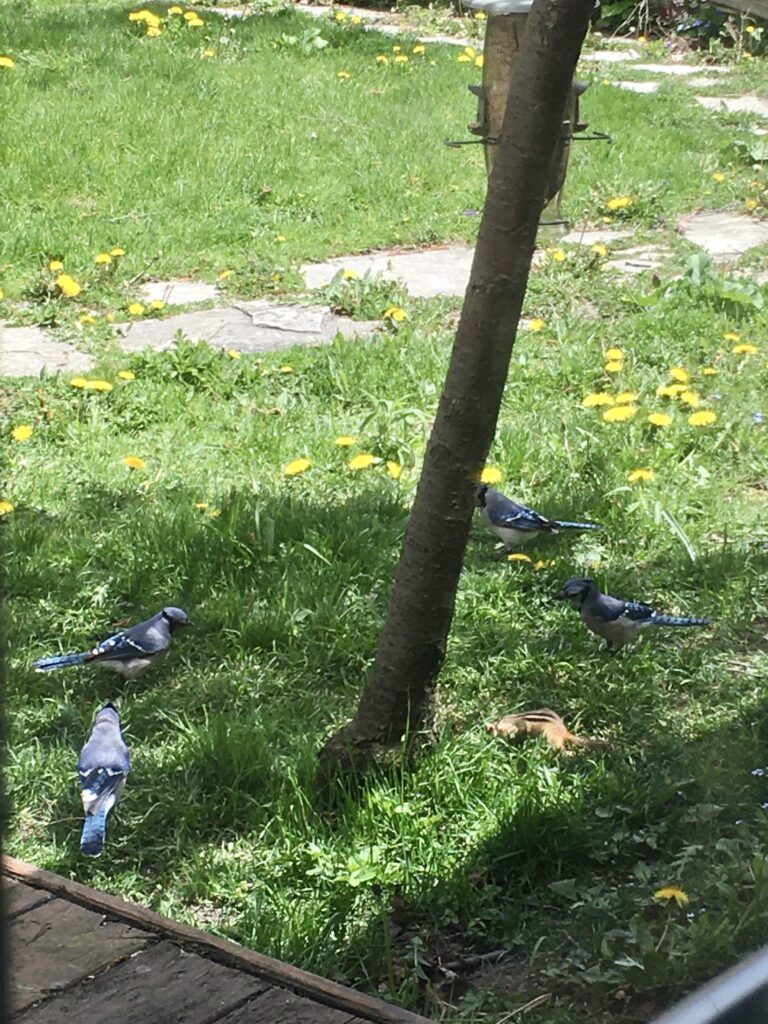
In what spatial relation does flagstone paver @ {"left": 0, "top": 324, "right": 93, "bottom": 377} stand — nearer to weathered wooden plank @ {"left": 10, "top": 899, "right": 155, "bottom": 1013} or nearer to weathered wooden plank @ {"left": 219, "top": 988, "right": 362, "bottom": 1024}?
weathered wooden plank @ {"left": 10, "top": 899, "right": 155, "bottom": 1013}

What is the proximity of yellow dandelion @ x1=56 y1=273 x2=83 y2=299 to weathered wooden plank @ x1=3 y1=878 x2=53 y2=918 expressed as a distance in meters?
4.12

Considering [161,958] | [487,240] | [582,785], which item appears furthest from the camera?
[582,785]

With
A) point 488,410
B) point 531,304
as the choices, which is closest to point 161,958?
point 488,410

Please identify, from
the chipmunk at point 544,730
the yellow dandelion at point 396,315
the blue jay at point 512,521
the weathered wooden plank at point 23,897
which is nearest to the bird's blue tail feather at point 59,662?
the weathered wooden plank at point 23,897

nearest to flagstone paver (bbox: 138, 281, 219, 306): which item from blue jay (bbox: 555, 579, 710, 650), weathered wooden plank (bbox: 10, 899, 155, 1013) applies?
blue jay (bbox: 555, 579, 710, 650)

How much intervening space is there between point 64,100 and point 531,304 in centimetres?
437

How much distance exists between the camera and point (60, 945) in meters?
2.78

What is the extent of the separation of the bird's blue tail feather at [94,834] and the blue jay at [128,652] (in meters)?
0.66

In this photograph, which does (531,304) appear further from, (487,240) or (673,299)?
(487,240)

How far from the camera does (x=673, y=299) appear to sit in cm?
666

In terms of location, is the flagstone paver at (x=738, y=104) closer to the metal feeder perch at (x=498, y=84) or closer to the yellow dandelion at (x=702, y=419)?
the yellow dandelion at (x=702, y=419)

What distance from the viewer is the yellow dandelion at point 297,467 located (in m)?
4.89

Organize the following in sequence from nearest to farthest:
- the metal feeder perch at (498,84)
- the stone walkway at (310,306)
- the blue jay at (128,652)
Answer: the blue jay at (128,652), the metal feeder perch at (498,84), the stone walkway at (310,306)

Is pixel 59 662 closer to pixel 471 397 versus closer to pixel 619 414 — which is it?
pixel 471 397
